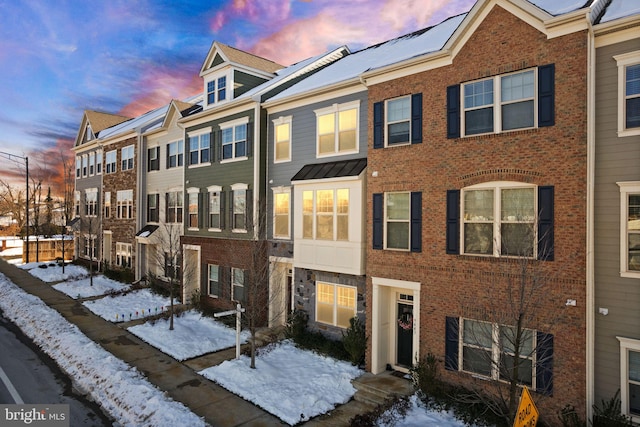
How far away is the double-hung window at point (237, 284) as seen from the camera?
61.6 ft

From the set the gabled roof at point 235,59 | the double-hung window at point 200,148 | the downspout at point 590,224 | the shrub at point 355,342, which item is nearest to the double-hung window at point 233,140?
the double-hung window at point 200,148

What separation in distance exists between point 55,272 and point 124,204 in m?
8.92

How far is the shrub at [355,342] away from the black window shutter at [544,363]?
534cm

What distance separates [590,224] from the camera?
909 centimetres

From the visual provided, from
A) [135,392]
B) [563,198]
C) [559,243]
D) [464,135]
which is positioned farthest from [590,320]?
[135,392]

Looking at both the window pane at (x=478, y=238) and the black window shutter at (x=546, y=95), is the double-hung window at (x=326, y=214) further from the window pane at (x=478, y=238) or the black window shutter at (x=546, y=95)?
the black window shutter at (x=546, y=95)

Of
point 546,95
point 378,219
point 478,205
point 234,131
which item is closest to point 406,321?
point 378,219

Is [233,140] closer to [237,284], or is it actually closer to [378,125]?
[237,284]

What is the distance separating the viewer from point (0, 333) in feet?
57.5

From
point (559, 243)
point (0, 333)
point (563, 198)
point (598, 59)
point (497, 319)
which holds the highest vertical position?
point (598, 59)

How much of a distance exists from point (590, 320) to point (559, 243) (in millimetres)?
1862

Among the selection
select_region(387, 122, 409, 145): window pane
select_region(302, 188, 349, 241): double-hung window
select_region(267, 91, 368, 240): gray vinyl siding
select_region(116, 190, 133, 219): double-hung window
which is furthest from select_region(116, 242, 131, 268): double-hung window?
select_region(387, 122, 409, 145): window pane

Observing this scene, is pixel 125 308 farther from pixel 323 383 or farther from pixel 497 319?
pixel 497 319

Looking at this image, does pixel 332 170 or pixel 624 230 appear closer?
pixel 624 230
